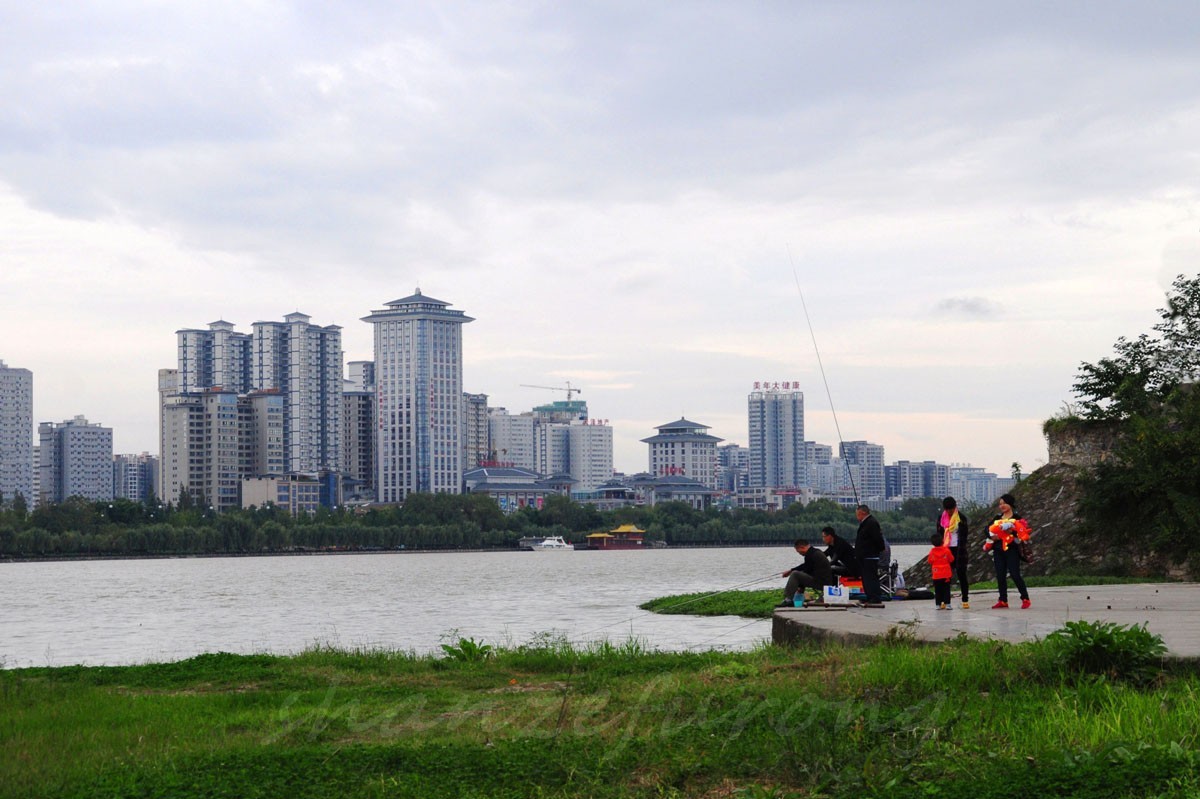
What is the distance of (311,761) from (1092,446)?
88.4ft

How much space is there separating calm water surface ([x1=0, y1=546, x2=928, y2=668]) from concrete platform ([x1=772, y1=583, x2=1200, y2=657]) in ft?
9.66

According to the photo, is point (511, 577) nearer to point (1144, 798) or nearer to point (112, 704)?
point (112, 704)

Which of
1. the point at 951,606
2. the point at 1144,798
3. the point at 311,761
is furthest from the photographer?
the point at 951,606

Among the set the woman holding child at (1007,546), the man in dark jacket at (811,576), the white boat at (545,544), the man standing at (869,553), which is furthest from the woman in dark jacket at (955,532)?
the white boat at (545,544)

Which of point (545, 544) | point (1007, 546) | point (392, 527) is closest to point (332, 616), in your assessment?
point (1007, 546)

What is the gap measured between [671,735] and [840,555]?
418 inches

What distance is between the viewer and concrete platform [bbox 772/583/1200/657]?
13.1m

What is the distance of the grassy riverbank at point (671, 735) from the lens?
7.51 m

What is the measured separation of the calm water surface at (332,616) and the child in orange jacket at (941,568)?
2724 millimetres

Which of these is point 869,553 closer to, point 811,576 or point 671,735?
point 811,576

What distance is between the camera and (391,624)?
112ft

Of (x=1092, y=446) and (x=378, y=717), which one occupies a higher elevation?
(x=1092, y=446)

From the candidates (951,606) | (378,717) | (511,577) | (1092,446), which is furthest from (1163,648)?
(511,577)

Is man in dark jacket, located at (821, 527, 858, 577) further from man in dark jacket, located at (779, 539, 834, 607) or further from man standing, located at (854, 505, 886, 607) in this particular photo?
man standing, located at (854, 505, 886, 607)
